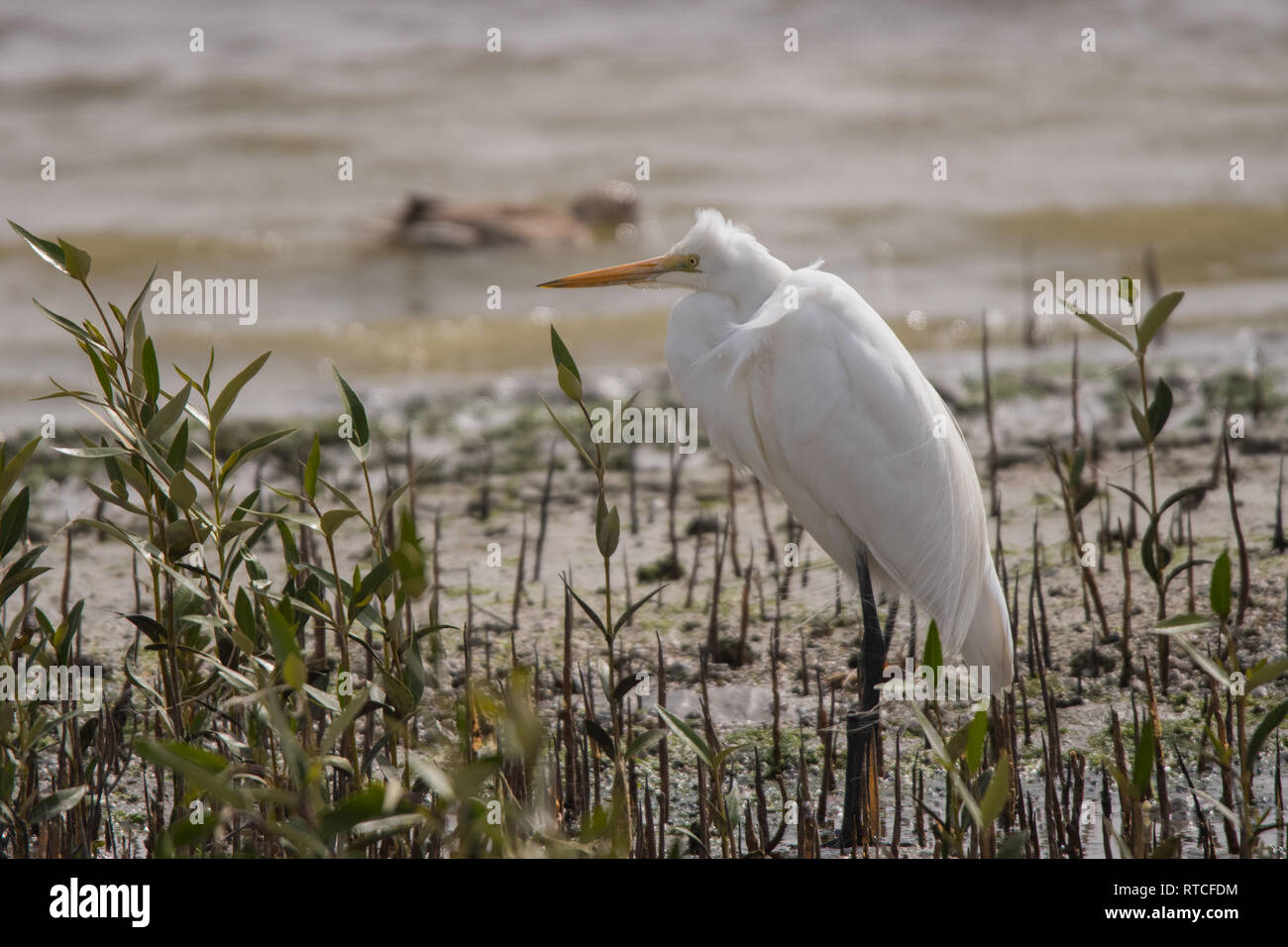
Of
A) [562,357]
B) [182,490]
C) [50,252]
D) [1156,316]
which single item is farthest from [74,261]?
[1156,316]

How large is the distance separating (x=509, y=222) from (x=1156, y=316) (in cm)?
809

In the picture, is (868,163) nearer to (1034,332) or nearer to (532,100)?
(532,100)

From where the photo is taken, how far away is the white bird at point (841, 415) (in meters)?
3.01

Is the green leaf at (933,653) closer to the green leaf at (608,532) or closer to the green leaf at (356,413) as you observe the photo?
the green leaf at (608,532)

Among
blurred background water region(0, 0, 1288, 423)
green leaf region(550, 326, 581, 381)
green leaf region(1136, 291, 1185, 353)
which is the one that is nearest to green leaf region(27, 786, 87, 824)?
green leaf region(550, 326, 581, 381)

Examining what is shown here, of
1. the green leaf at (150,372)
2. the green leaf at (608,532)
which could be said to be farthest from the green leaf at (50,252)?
Result: the green leaf at (608,532)

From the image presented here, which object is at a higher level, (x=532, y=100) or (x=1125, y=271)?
(x=532, y=100)

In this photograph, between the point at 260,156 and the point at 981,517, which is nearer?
the point at 981,517

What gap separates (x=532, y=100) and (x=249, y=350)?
22.6ft

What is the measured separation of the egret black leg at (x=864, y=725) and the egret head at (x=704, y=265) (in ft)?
2.45

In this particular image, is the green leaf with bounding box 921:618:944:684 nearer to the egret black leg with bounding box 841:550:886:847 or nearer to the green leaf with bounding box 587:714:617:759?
the egret black leg with bounding box 841:550:886:847
